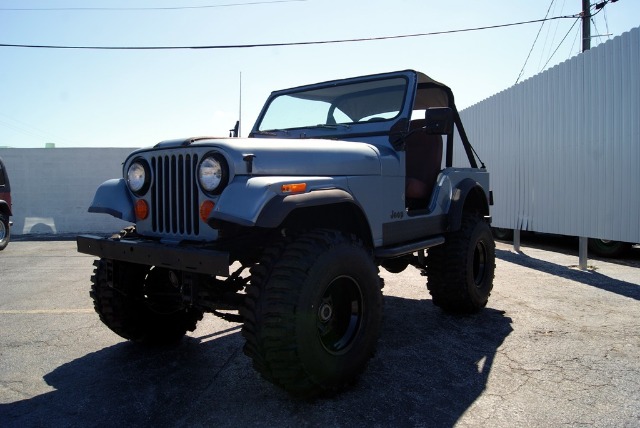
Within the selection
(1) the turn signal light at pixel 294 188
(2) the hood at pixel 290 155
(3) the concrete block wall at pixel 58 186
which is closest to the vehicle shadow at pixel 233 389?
(1) the turn signal light at pixel 294 188

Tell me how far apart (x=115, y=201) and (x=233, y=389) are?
57.4 inches

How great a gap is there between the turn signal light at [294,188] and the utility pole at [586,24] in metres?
13.2

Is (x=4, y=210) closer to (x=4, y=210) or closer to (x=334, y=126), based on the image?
(x=4, y=210)

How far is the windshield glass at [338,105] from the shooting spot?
3998mm

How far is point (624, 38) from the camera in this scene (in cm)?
645

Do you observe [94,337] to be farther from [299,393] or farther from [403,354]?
[403,354]

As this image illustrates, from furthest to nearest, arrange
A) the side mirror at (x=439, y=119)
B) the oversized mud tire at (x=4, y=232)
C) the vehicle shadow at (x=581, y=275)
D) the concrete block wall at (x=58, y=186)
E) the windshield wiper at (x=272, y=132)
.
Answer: the concrete block wall at (x=58, y=186), the oversized mud tire at (x=4, y=232), the vehicle shadow at (x=581, y=275), the windshield wiper at (x=272, y=132), the side mirror at (x=439, y=119)

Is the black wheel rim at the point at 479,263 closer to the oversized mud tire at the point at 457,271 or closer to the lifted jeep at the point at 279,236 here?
the oversized mud tire at the point at 457,271

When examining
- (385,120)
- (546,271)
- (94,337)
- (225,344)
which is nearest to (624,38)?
(546,271)

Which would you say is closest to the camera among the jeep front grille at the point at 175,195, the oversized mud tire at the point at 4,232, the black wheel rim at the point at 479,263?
the jeep front grille at the point at 175,195

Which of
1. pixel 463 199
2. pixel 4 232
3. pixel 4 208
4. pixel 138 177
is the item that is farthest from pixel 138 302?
pixel 4 208

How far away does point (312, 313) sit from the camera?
2432 millimetres

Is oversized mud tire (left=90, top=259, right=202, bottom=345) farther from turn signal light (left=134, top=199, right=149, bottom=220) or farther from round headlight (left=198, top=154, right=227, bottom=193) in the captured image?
round headlight (left=198, top=154, right=227, bottom=193)

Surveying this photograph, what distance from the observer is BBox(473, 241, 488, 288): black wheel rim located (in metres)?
4.83
